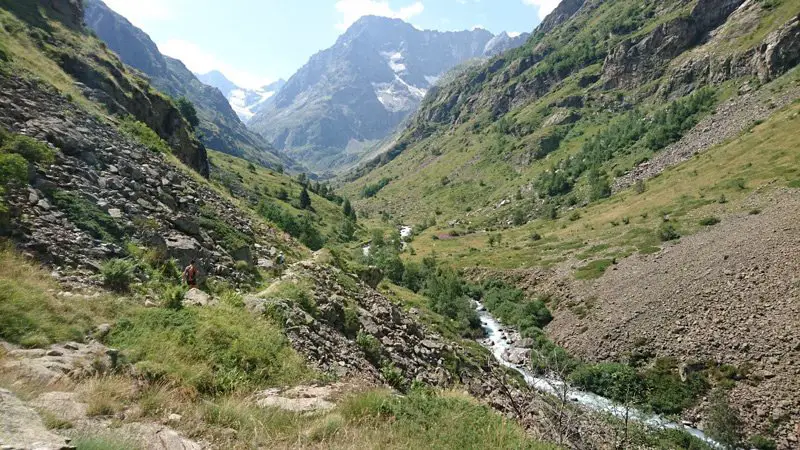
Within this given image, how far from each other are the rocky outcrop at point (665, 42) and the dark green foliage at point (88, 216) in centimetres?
20358

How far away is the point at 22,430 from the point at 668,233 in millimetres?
76487

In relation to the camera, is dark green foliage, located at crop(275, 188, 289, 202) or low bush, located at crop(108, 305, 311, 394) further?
dark green foliage, located at crop(275, 188, 289, 202)

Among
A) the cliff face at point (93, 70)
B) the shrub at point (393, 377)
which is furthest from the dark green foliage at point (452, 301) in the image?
the shrub at point (393, 377)

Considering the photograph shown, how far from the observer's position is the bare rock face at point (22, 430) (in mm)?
5492

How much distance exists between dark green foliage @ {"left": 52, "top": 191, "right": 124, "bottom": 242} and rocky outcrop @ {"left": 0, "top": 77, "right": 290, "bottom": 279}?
0.03 meters

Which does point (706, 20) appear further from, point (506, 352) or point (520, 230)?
point (506, 352)

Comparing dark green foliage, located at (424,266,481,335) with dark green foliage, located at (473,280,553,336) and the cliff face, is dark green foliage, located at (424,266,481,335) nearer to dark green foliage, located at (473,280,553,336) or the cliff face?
dark green foliage, located at (473,280,553,336)

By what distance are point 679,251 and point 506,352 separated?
90.8 feet

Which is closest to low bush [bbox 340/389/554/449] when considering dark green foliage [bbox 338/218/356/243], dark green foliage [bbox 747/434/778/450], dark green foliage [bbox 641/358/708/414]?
dark green foliage [bbox 747/434/778/450]

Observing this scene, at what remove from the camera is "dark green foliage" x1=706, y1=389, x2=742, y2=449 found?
35312 millimetres

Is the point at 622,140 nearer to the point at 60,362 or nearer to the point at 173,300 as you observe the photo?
the point at 173,300

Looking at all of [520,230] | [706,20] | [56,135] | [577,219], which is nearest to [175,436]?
[56,135]

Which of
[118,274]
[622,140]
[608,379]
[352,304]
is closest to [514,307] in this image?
[608,379]

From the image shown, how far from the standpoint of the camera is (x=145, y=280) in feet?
50.2
